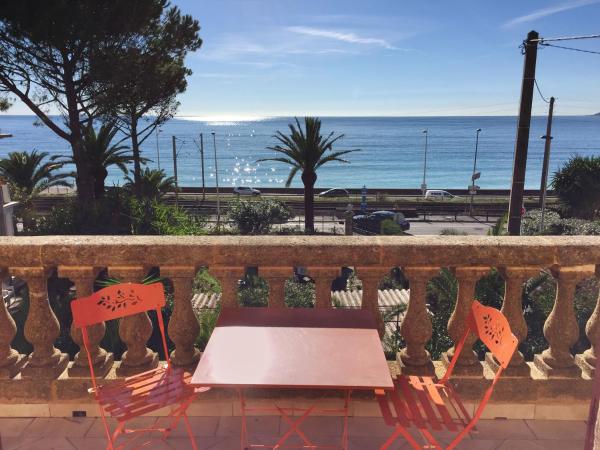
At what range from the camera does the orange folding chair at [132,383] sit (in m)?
2.31

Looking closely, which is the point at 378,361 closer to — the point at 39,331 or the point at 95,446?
the point at 95,446

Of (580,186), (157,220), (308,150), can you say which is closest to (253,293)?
(157,220)

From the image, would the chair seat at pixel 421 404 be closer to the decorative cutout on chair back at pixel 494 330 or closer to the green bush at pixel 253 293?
the decorative cutout on chair back at pixel 494 330

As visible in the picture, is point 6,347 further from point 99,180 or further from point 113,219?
point 99,180

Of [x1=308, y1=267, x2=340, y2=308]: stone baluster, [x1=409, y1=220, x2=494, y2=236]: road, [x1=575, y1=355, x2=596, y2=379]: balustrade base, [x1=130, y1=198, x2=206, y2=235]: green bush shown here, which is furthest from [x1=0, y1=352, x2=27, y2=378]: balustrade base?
[x1=409, y1=220, x2=494, y2=236]: road

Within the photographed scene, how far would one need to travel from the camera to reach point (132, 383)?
254 centimetres

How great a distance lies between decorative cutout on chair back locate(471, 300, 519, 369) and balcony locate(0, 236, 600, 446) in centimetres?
31

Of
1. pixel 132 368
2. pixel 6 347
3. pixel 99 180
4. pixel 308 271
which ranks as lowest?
pixel 99 180

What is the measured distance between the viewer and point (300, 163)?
25375 mm

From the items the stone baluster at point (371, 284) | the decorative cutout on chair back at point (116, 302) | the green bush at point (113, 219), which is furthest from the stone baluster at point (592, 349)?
the green bush at point (113, 219)

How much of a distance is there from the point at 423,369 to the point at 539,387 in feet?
2.18

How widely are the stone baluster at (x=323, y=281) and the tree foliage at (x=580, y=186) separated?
23.2 meters

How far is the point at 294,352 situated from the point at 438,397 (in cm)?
81

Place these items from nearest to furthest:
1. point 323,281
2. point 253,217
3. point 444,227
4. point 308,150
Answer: point 323,281 → point 308,150 → point 253,217 → point 444,227
